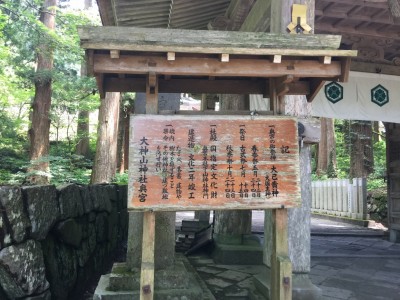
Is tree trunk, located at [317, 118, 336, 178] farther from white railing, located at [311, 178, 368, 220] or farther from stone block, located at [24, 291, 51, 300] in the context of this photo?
stone block, located at [24, 291, 51, 300]

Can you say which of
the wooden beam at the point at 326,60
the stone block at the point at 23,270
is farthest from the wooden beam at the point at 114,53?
the stone block at the point at 23,270

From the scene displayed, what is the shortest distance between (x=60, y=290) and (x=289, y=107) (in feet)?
12.2

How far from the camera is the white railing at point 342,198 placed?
13.2 metres

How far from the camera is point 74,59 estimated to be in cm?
1342

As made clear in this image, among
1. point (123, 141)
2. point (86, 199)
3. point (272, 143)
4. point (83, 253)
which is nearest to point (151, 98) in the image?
point (272, 143)

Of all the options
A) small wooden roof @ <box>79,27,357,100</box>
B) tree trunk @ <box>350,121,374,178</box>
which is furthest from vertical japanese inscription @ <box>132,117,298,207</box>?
tree trunk @ <box>350,121,374,178</box>

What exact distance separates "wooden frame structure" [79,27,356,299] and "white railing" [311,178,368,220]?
410 inches

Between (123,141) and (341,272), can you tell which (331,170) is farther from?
(341,272)

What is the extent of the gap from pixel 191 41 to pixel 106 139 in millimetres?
8834

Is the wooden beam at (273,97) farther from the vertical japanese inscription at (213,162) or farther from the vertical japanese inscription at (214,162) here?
the vertical japanese inscription at (213,162)

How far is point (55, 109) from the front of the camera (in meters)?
16.9

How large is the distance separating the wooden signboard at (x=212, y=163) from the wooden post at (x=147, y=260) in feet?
0.50

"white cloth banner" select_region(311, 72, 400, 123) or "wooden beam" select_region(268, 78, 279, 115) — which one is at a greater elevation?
"white cloth banner" select_region(311, 72, 400, 123)

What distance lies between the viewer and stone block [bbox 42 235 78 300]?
4.29 m
